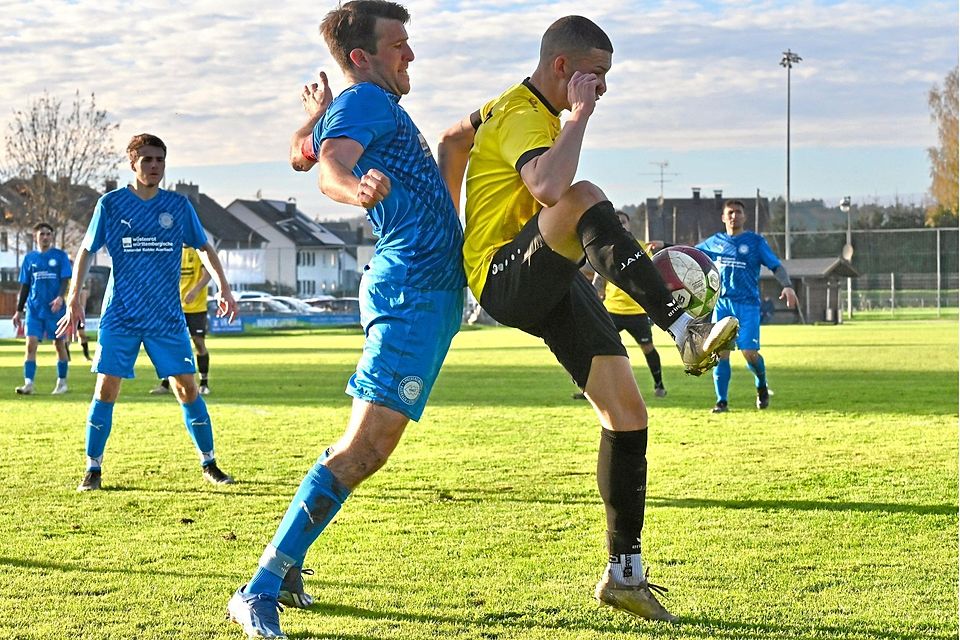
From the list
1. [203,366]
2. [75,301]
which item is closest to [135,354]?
[75,301]

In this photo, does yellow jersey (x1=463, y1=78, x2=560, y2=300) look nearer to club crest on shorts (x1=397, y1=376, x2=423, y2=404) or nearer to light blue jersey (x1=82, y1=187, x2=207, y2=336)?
club crest on shorts (x1=397, y1=376, x2=423, y2=404)

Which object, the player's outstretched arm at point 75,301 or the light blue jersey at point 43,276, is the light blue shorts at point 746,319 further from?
the light blue jersey at point 43,276

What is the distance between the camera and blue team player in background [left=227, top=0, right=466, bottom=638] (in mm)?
4172

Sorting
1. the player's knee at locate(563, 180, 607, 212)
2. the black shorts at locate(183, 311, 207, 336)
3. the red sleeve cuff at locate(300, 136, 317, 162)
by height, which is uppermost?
the red sleeve cuff at locate(300, 136, 317, 162)

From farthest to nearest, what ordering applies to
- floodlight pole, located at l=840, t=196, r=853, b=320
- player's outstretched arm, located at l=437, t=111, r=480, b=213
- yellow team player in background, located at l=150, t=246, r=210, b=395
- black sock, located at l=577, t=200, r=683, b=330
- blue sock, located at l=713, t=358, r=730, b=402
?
floodlight pole, located at l=840, t=196, r=853, b=320, yellow team player in background, located at l=150, t=246, r=210, b=395, blue sock, located at l=713, t=358, r=730, b=402, player's outstretched arm, located at l=437, t=111, r=480, b=213, black sock, located at l=577, t=200, r=683, b=330

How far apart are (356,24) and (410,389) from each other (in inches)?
50.5

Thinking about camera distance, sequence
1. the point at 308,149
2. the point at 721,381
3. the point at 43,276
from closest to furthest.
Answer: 1. the point at 308,149
2. the point at 721,381
3. the point at 43,276

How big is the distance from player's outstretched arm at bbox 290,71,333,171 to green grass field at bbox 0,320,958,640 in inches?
65.4

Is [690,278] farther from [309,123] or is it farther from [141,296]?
[141,296]

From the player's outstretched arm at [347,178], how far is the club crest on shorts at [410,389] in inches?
24.8

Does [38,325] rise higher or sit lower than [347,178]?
lower

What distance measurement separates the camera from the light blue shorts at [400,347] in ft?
13.7

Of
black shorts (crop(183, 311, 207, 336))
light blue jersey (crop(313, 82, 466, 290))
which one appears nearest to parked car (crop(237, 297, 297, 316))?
black shorts (crop(183, 311, 207, 336))

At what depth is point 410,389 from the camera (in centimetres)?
419
